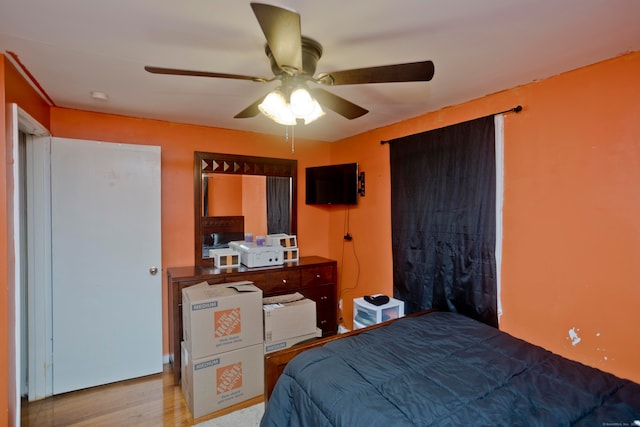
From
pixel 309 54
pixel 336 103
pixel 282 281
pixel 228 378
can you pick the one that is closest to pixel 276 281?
pixel 282 281

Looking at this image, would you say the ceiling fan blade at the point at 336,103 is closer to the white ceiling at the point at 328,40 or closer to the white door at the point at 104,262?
the white ceiling at the point at 328,40

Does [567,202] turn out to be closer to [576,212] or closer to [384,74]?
[576,212]

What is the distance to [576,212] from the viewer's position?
1812mm

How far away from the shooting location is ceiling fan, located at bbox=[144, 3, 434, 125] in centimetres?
106

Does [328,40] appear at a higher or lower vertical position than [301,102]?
higher

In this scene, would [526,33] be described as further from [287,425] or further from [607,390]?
[287,425]

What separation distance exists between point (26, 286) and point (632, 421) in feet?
11.9

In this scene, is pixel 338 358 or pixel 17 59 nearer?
pixel 338 358

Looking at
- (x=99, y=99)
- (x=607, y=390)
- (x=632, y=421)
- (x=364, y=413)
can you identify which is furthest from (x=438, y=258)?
(x=99, y=99)

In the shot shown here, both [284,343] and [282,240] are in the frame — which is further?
[282,240]

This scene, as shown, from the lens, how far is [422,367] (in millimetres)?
1534

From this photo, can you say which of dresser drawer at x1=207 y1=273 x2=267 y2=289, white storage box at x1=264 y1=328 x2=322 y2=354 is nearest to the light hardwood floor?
white storage box at x1=264 y1=328 x2=322 y2=354

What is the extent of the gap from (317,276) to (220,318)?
122cm

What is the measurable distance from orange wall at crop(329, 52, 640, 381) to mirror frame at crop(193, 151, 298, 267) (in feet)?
6.50
